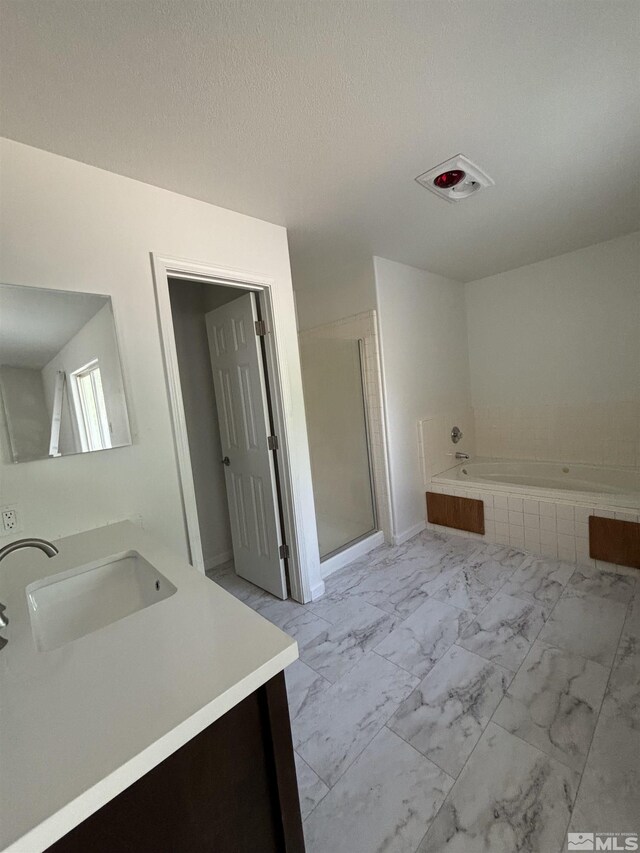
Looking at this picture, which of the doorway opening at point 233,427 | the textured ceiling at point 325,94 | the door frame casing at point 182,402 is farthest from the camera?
the doorway opening at point 233,427

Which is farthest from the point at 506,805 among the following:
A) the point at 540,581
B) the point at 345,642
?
the point at 540,581

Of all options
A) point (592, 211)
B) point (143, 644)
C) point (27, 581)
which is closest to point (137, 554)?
point (27, 581)

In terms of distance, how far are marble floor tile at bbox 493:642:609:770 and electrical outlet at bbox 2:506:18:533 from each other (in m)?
1.95

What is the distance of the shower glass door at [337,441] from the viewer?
8.96 feet

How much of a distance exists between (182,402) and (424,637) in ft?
5.79

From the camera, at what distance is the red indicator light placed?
173 cm

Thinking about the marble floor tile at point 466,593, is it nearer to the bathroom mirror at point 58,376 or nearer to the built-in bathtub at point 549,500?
the built-in bathtub at point 549,500

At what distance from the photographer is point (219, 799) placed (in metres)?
0.66

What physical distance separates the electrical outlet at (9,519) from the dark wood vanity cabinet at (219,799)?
1.06 m

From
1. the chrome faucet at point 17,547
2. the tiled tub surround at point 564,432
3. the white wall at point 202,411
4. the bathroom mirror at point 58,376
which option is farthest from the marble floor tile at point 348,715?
the tiled tub surround at point 564,432

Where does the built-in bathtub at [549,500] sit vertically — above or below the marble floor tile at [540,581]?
above

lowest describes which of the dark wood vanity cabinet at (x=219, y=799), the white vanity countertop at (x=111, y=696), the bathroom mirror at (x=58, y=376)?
the dark wood vanity cabinet at (x=219, y=799)

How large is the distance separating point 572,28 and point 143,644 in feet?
6.80

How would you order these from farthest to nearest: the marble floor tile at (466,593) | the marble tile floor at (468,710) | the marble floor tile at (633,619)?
the marble floor tile at (466,593) < the marble floor tile at (633,619) < the marble tile floor at (468,710)
